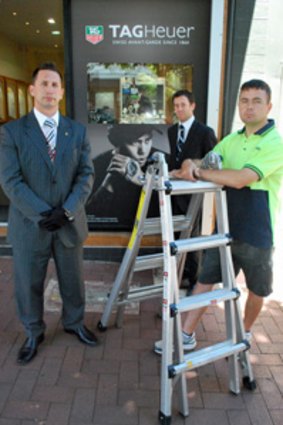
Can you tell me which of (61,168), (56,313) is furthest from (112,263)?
(61,168)

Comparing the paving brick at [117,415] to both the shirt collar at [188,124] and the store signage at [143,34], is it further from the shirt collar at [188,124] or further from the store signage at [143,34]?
the store signage at [143,34]

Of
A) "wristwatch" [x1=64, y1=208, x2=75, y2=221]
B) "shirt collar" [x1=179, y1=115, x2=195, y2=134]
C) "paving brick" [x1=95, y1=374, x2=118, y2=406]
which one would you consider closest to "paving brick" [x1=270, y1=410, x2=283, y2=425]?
"paving brick" [x1=95, y1=374, x2=118, y2=406]

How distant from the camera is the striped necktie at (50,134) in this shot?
8.52 feet

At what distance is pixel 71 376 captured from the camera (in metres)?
2.59

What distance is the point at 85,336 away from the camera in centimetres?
295

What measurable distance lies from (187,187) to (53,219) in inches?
35.5

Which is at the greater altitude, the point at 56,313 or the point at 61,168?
the point at 61,168

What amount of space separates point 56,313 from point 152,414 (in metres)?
1.42

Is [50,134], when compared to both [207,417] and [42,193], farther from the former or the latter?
[207,417]

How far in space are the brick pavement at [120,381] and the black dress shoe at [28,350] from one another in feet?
0.16

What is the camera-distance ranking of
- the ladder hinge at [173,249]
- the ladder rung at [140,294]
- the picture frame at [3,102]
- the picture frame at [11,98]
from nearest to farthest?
the ladder hinge at [173,249]
the ladder rung at [140,294]
the picture frame at [3,102]
the picture frame at [11,98]

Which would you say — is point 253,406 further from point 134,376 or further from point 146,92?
point 146,92

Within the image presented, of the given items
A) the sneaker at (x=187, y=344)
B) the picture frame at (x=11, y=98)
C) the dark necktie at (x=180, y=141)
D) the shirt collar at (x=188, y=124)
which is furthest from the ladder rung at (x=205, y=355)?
the picture frame at (x=11, y=98)

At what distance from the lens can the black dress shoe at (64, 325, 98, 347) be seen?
2.94 meters
